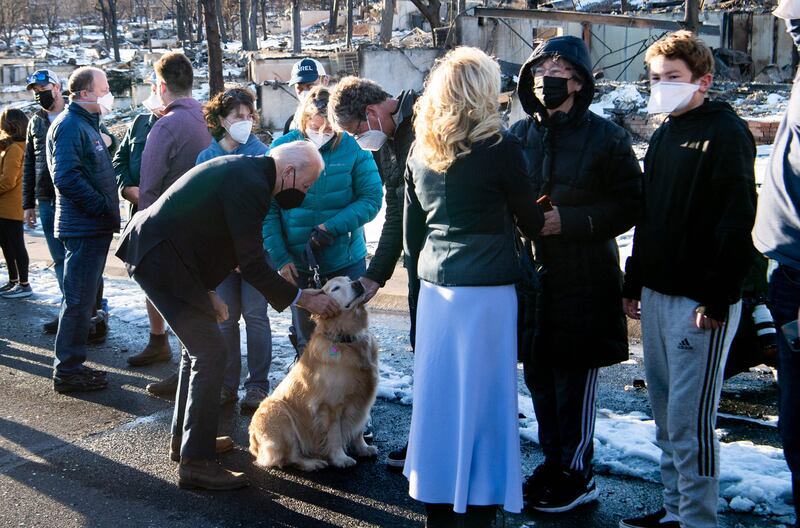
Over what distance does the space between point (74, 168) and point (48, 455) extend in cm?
225

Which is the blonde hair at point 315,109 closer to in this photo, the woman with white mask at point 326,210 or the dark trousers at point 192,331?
the woman with white mask at point 326,210

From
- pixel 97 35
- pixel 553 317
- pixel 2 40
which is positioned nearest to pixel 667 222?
pixel 553 317

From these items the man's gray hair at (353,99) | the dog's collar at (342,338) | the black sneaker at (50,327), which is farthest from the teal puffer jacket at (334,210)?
the black sneaker at (50,327)

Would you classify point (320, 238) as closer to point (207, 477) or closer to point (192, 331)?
point (192, 331)

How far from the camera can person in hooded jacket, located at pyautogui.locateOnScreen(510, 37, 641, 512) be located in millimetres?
3758

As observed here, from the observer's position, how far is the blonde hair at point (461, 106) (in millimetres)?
3381

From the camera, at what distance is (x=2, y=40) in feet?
208

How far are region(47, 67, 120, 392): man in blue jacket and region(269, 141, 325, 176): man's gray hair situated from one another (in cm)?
255

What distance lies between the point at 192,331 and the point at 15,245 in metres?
5.54

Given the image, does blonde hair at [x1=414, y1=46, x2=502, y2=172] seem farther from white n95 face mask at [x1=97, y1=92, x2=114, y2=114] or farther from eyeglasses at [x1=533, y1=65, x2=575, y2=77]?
white n95 face mask at [x1=97, y1=92, x2=114, y2=114]

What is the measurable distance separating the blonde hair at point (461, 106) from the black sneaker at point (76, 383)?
3865 mm

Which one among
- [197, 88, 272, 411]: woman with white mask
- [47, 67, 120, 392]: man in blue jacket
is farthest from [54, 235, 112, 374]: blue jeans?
[197, 88, 272, 411]: woman with white mask

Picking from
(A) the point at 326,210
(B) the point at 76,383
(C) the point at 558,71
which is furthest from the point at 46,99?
(C) the point at 558,71

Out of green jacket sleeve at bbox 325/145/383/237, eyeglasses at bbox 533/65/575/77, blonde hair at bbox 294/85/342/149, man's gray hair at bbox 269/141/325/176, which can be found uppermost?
eyeglasses at bbox 533/65/575/77
